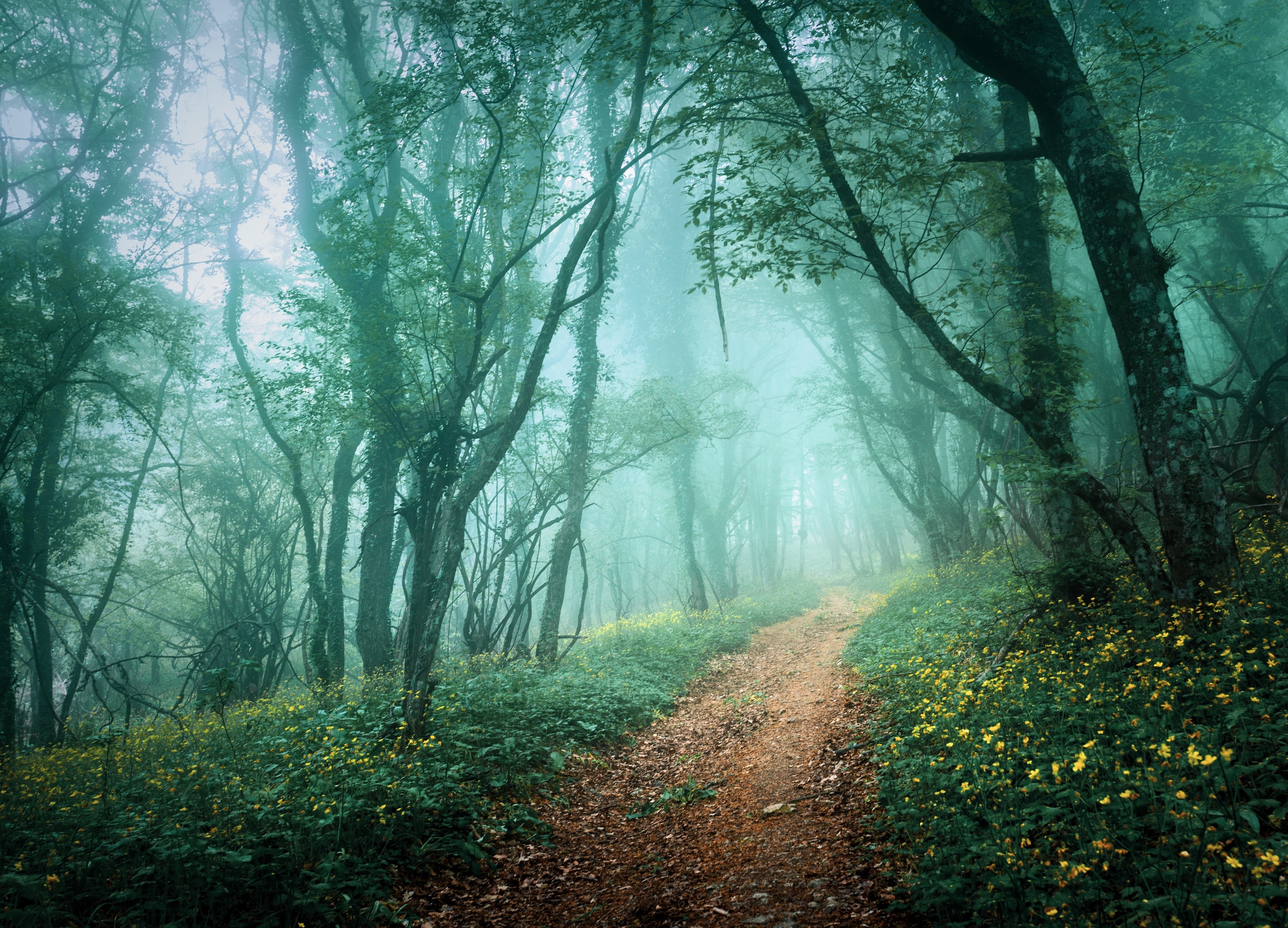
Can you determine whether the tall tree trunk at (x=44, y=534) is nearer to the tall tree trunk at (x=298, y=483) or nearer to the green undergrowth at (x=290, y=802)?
the tall tree trunk at (x=298, y=483)

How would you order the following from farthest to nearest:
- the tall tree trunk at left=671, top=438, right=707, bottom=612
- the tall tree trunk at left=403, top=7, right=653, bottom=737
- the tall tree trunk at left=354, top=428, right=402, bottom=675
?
1. the tall tree trunk at left=671, top=438, right=707, bottom=612
2. the tall tree trunk at left=354, top=428, right=402, bottom=675
3. the tall tree trunk at left=403, top=7, right=653, bottom=737

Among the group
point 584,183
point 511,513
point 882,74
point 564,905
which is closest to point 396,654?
point 511,513

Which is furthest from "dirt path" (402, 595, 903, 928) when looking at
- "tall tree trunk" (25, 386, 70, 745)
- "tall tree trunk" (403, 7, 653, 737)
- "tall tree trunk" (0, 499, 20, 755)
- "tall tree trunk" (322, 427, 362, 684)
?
"tall tree trunk" (25, 386, 70, 745)

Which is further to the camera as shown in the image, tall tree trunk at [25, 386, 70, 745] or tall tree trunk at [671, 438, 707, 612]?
tall tree trunk at [671, 438, 707, 612]

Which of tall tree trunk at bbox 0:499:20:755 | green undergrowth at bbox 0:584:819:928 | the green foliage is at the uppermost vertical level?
tall tree trunk at bbox 0:499:20:755

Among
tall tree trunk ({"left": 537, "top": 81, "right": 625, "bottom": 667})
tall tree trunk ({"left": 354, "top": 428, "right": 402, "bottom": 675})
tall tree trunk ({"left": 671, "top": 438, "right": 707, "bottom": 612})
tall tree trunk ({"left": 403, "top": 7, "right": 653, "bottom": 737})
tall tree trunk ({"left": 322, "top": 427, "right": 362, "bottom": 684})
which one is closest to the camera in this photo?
tall tree trunk ({"left": 403, "top": 7, "right": 653, "bottom": 737})

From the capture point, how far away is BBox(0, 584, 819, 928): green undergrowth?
364 centimetres

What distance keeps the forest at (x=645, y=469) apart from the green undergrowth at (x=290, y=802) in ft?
0.15

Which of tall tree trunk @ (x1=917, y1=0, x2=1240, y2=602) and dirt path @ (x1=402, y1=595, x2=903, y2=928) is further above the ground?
tall tree trunk @ (x1=917, y1=0, x2=1240, y2=602)

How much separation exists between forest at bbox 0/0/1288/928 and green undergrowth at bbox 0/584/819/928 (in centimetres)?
4

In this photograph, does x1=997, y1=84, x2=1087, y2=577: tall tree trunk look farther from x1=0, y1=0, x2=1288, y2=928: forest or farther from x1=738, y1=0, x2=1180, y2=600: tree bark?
x1=738, y1=0, x2=1180, y2=600: tree bark

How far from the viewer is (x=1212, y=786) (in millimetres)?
2939

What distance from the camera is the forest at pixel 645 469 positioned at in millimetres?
3758

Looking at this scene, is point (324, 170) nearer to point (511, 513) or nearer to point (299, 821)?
point (511, 513)
